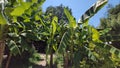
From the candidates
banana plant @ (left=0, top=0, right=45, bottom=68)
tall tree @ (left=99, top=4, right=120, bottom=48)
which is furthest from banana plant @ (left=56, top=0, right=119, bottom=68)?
tall tree @ (left=99, top=4, right=120, bottom=48)

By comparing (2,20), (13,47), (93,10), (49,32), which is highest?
(93,10)

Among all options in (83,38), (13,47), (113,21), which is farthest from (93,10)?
(113,21)

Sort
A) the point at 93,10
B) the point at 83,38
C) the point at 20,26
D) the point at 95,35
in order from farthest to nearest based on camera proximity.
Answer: the point at 83,38, the point at 93,10, the point at 95,35, the point at 20,26

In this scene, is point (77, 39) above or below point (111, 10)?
below

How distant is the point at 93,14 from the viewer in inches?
407

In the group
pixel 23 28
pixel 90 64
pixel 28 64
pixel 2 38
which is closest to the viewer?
pixel 2 38

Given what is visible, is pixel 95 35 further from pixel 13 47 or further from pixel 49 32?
pixel 13 47

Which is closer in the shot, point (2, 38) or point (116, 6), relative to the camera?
point (2, 38)

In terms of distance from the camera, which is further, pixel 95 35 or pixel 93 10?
pixel 93 10

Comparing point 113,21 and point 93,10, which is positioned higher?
point 93,10

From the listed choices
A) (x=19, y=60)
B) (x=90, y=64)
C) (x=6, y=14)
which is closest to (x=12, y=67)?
(x=19, y=60)

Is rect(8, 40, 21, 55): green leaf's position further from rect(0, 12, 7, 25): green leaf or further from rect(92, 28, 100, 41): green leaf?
rect(92, 28, 100, 41): green leaf

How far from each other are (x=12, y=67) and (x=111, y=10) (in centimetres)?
1272

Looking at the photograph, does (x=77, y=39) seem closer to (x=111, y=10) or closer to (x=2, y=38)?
(x=2, y=38)
